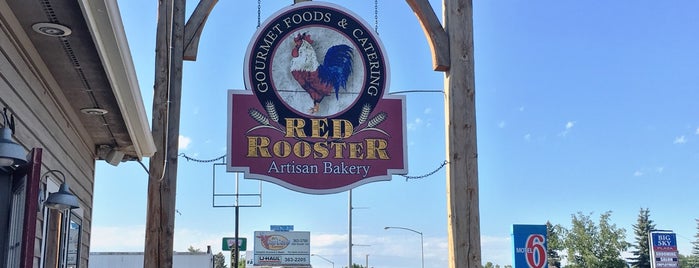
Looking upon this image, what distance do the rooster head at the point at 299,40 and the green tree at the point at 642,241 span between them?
6706 centimetres

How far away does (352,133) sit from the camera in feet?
26.4

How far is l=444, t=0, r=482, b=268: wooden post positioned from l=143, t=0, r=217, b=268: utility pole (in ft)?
8.46

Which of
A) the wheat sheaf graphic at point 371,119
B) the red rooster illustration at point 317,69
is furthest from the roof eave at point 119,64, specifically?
the wheat sheaf graphic at point 371,119

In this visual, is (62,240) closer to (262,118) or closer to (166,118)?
(166,118)

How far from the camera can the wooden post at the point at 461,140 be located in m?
7.92

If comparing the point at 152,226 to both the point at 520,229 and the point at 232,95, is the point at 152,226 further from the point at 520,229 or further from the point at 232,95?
the point at 520,229

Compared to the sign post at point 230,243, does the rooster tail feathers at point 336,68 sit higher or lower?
lower

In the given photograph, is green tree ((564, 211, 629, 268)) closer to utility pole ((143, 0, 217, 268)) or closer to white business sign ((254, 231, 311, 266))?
white business sign ((254, 231, 311, 266))

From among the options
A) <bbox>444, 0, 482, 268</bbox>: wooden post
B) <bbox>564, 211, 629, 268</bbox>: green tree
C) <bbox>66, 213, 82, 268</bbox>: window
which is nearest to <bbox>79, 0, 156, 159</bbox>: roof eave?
<bbox>66, 213, 82, 268</bbox>: window

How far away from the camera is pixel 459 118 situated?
8164 mm

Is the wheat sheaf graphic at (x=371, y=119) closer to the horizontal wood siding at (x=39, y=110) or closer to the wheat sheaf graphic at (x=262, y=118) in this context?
the wheat sheaf graphic at (x=262, y=118)

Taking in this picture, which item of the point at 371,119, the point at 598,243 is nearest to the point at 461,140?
the point at 371,119

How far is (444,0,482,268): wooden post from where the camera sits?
7.92 m

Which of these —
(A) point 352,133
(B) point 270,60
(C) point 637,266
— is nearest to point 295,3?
(B) point 270,60
